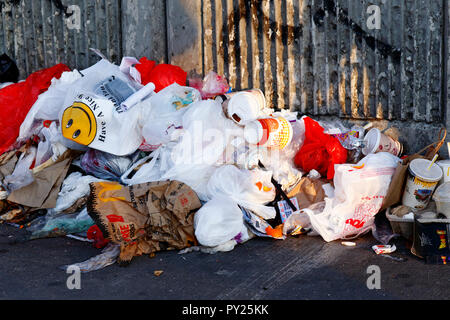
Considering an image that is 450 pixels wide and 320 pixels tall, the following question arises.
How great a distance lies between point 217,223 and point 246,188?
1.25 ft

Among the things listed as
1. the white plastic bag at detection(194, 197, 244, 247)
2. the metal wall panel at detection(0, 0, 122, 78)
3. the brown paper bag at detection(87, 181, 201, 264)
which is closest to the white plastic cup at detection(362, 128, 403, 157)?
the white plastic bag at detection(194, 197, 244, 247)

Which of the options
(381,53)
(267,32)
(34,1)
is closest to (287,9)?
(267,32)

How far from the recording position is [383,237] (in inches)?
150

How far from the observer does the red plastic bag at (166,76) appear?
492cm

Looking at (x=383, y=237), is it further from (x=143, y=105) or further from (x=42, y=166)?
(x=42, y=166)

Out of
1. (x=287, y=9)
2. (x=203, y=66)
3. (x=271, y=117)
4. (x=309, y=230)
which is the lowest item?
(x=309, y=230)

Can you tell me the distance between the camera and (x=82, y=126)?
440 cm

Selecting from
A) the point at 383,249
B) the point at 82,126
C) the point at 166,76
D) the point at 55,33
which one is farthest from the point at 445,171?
the point at 55,33

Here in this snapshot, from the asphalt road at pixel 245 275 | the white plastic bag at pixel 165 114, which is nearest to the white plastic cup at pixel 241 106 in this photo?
the white plastic bag at pixel 165 114

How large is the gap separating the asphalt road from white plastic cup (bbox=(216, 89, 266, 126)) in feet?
2.89

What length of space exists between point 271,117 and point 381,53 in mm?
869

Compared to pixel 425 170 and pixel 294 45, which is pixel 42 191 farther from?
pixel 425 170

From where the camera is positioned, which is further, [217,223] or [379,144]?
[379,144]

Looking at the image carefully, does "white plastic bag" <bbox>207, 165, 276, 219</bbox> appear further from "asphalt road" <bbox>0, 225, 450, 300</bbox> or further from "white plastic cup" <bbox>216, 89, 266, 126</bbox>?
"white plastic cup" <bbox>216, 89, 266, 126</bbox>
